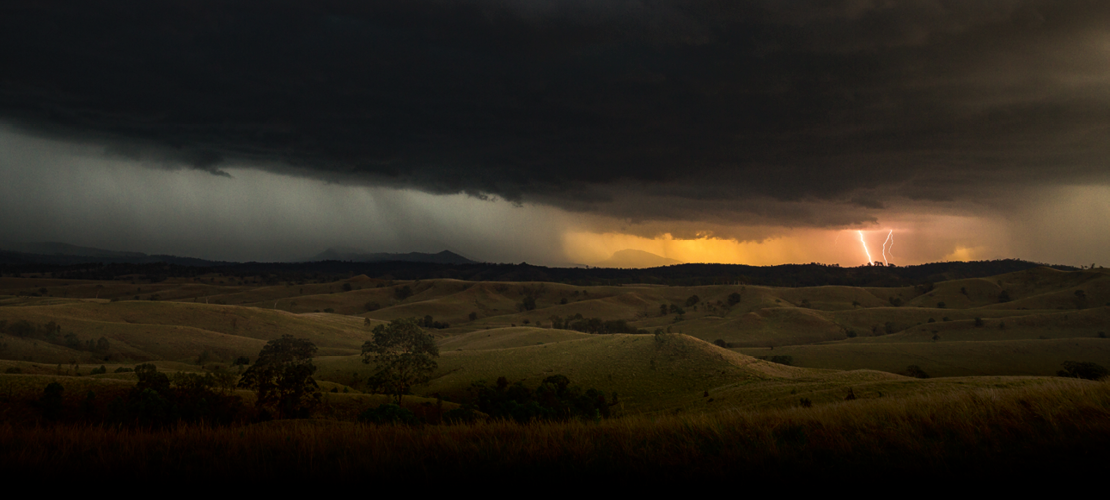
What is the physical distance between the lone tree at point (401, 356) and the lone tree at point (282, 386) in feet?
46.3

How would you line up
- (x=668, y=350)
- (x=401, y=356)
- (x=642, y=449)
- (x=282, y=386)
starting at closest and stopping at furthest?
(x=642, y=449) < (x=282, y=386) < (x=401, y=356) < (x=668, y=350)

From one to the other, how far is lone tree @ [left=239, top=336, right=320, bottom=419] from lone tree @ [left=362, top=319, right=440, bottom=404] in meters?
14.1

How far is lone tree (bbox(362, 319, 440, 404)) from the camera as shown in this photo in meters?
62.0

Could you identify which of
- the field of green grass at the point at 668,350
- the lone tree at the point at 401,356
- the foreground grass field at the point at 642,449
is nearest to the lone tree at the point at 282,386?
the lone tree at the point at 401,356

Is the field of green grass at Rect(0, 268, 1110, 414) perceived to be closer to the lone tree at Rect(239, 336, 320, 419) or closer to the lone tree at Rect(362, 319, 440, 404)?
the lone tree at Rect(362, 319, 440, 404)

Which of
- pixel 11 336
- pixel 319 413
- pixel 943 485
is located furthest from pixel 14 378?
pixel 11 336

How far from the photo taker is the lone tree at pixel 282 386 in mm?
40531

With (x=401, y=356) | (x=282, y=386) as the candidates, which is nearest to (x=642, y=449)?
(x=282, y=386)

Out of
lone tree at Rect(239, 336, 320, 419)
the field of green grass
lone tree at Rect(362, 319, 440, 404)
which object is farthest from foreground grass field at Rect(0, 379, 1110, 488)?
lone tree at Rect(362, 319, 440, 404)

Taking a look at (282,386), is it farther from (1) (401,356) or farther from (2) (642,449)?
(2) (642,449)

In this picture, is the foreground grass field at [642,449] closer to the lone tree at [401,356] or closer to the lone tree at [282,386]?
the lone tree at [282,386]

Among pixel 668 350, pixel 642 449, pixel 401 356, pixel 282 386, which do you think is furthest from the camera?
pixel 668 350

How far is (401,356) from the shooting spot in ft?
205

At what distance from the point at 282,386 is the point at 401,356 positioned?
20814mm
